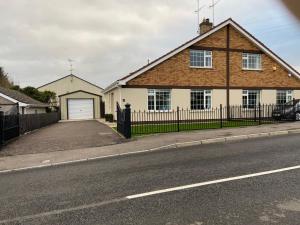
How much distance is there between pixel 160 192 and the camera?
244 inches

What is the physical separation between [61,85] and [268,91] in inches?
1363

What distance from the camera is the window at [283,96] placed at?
27344 mm

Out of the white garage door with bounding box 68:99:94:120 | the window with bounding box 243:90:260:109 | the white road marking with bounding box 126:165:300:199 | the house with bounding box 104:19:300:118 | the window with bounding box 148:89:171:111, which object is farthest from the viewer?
the white garage door with bounding box 68:99:94:120

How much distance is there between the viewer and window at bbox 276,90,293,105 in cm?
2734

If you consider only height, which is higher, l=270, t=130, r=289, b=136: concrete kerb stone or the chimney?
the chimney

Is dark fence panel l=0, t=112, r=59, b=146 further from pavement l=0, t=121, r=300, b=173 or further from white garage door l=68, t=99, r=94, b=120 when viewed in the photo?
white garage door l=68, t=99, r=94, b=120

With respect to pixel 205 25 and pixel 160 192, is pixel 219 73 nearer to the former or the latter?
pixel 205 25

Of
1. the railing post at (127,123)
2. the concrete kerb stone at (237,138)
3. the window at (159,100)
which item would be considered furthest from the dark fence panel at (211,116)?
the concrete kerb stone at (237,138)

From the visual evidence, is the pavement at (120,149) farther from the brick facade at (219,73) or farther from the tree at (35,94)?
the tree at (35,94)

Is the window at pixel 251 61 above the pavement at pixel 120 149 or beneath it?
above

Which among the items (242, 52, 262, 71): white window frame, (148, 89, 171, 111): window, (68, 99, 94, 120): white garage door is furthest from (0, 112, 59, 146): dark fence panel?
(242, 52, 262, 71): white window frame

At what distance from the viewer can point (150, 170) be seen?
8.24m

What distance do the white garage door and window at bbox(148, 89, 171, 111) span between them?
789 inches

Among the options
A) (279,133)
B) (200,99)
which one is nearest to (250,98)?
(200,99)
